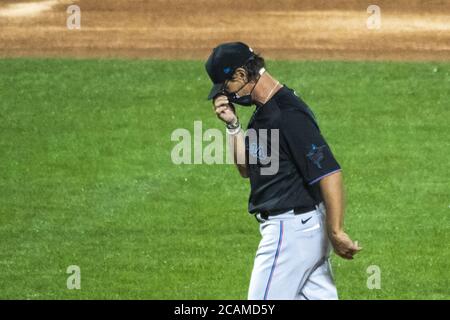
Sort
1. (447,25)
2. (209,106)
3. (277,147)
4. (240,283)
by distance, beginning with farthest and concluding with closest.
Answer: (447,25)
(209,106)
(240,283)
(277,147)

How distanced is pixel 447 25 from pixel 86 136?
6342 mm

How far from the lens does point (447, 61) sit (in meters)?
17.5

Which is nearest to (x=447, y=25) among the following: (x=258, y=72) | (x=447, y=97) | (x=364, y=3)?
(x=364, y=3)

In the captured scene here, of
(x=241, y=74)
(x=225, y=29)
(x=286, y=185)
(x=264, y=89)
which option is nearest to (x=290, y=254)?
(x=286, y=185)

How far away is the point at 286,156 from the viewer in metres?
7.61

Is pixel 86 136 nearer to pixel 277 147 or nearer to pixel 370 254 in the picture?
pixel 370 254

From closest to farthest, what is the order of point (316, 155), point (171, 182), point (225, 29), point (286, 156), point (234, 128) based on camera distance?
1. point (316, 155)
2. point (286, 156)
3. point (234, 128)
4. point (171, 182)
5. point (225, 29)

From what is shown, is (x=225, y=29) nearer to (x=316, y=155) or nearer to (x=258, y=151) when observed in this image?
(x=258, y=151)

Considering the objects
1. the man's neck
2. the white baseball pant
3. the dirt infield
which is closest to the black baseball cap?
the man's neck

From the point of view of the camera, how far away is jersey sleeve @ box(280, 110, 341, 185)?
7.48 m

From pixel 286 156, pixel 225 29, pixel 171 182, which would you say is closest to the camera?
pixel 286 156

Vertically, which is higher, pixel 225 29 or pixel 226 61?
pixel 225 29

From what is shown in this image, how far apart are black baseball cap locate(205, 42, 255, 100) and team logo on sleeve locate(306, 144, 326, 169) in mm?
656

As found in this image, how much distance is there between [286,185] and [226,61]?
2.61 feet
